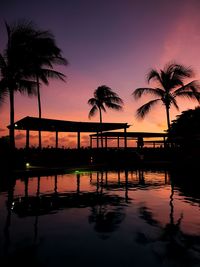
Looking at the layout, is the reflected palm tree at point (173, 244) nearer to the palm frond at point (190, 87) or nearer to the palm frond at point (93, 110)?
the palm frond at point (190, 87)

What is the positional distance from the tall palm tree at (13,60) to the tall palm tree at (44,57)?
2.12ft

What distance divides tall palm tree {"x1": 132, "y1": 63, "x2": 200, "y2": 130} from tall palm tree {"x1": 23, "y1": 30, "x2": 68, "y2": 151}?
320 inches

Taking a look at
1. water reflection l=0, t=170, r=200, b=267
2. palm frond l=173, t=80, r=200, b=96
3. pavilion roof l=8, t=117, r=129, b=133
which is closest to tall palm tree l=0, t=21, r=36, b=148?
pavilion roof l=8, t=117, r=129, b=133

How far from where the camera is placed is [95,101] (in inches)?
1377

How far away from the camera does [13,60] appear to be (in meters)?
19.0

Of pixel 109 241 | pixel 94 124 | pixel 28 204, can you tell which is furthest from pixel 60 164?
pixel 109 241

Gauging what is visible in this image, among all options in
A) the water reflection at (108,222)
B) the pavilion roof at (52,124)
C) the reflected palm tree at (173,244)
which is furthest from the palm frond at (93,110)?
the reflected palm tree at (173,244)

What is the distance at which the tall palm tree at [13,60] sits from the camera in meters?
18.7

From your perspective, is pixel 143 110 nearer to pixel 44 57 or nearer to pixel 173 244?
pixel 44 57

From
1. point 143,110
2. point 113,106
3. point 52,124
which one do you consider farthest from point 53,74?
point 113,106

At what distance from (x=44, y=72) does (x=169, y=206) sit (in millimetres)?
17696

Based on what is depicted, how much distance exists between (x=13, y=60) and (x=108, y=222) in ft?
52.3

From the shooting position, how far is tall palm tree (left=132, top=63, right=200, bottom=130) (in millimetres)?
25250

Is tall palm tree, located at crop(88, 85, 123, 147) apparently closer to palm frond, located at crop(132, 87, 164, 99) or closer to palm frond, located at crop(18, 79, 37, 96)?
palm frond, located at crop(132, 87, 164, 99)
